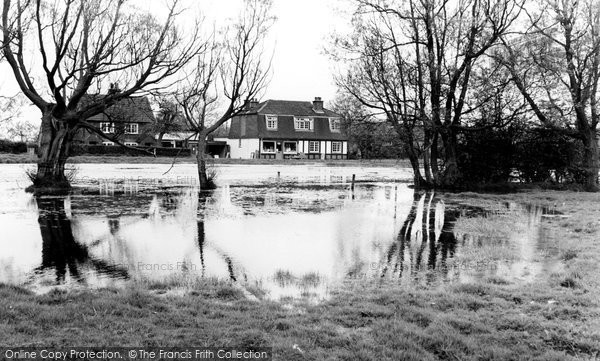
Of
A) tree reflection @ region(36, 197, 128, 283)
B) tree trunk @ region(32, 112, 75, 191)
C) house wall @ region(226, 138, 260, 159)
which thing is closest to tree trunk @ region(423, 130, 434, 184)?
tree trunk @ region(32, 112, 75, 191)

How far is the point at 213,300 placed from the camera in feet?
20.4

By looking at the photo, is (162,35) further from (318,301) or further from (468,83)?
(318,301)

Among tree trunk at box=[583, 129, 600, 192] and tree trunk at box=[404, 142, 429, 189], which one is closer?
tree trunk at box=[583, 129, 600, 192]

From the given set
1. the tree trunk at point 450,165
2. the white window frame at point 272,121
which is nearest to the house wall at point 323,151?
the white window frame at point 272,121

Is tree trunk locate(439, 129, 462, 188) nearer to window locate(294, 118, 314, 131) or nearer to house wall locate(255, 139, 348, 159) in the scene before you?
house wall locate(255, 139, 348, 159)

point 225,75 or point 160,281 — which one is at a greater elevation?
point 225,75

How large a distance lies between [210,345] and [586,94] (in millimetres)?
23311

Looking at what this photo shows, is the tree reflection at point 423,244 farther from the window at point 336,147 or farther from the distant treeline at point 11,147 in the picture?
the distant treeline at point 11,147

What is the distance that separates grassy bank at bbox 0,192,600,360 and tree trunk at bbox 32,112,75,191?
16.8 meters

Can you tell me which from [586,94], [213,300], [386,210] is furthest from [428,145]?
[213,300]

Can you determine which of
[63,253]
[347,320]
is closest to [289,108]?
[63,253]

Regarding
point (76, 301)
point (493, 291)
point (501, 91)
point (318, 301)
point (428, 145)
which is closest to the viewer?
point (76, 301)

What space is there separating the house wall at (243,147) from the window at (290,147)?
414cm

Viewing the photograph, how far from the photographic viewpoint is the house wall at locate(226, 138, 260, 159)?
6638 centimetres
